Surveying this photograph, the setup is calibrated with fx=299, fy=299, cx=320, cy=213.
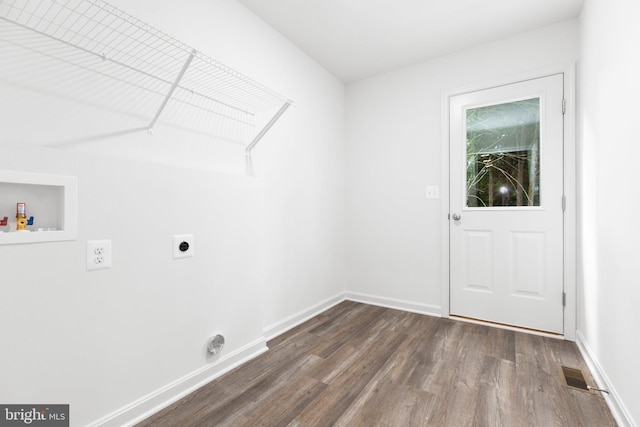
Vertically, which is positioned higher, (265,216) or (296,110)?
(296,110)

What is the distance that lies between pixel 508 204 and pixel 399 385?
1689 mm

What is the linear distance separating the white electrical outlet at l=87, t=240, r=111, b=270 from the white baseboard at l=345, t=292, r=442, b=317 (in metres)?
2.36

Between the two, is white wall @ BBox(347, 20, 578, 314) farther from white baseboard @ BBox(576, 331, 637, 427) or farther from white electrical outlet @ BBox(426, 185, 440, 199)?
white baseboard @ BBox(576, 331, 637, 427)

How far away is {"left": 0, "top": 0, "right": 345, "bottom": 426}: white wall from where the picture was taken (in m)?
1.10

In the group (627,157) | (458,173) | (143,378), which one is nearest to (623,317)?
(627,157)

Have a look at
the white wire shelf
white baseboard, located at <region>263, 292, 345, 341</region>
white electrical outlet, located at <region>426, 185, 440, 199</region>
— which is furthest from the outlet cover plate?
white electrical outlet, located at <region>426, 185, 440, 199</region>

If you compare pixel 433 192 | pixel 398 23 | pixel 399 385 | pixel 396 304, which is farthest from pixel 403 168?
pixel 399 385

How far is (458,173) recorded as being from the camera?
262 centimetres

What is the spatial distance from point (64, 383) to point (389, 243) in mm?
2489

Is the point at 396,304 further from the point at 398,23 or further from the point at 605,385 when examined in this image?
the point at 398,23

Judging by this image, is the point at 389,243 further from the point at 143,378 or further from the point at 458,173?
the point at 143,378

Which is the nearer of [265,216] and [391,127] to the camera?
[265,216]

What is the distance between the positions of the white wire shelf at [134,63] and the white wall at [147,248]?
0.10 metres

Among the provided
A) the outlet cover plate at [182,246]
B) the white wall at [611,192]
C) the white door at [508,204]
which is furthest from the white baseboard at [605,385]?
the outlet cover plate at [182,246]
